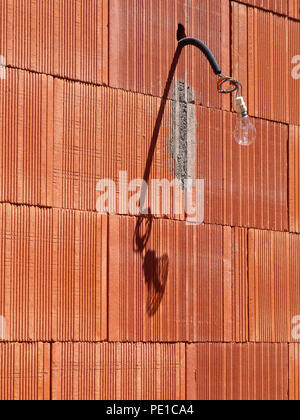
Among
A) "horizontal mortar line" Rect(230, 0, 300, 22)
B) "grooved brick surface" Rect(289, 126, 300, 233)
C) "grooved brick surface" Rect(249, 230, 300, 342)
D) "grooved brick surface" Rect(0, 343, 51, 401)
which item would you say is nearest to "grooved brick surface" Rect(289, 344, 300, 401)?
"grooved brick surface" Rect(249, 230, 300, 342)

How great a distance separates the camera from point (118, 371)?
9.32m

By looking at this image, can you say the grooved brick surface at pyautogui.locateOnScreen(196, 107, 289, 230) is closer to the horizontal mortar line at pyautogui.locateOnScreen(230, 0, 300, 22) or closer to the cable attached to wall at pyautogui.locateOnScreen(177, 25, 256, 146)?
the cable attached to wall at pyautogui.locateOnScreen(177, 25, 256, 146)

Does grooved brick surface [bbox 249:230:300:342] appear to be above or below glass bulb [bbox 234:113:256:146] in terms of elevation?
below

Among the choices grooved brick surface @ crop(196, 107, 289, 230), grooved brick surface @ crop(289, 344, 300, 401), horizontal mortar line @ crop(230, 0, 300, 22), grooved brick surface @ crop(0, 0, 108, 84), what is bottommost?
grooved brick surface @ crop(289, 344, 300, 401)

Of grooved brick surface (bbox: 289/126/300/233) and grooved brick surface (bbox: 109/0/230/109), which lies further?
grooved brick surface (bbox: 289/126/300/233)

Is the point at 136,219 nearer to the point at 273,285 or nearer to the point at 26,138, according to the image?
the point at 26,138

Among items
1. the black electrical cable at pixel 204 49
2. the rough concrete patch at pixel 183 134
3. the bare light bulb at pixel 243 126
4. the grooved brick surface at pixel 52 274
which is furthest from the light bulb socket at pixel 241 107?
the grooved brick surface at pixel 52 274

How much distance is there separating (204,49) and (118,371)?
354 centimetres

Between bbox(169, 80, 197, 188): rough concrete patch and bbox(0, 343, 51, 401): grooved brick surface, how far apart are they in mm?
2533

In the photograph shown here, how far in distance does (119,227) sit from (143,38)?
2109 millimetres

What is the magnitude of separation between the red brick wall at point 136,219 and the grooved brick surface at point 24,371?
0.02 m

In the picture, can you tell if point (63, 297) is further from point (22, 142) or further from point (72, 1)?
point (72, 1)

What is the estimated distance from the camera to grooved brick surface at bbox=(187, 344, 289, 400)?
9.92 meters

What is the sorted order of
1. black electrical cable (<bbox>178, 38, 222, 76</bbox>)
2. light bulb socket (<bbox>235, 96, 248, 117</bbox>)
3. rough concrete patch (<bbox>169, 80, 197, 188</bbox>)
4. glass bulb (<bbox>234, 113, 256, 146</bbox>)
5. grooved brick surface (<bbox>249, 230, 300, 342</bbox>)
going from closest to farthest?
light bulb socket (<bbox>235, 96, 248, 117</bbox>) → glass bulb (<bbox>234, 113, 256, 146</bbox>) → black electrical cable (<bbox>178, 38, 222, 76</bbox>) → rough concrete patch (<bbox>169, 80, 197, 188</bbox>) → grooved brick surface (<bbox>249, 230, 300, 342</bbox>)
